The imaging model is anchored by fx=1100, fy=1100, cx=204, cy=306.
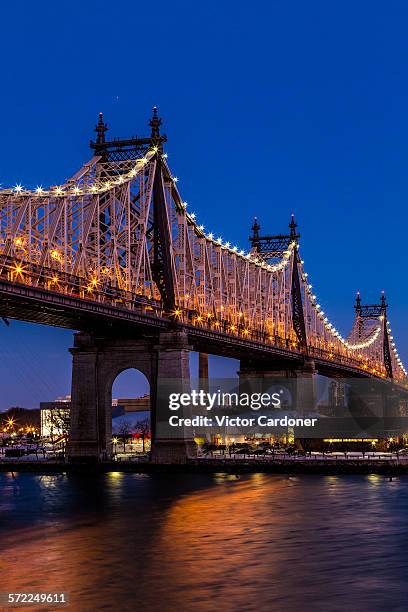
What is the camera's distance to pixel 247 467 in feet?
298

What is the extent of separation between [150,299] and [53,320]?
924 centimetres

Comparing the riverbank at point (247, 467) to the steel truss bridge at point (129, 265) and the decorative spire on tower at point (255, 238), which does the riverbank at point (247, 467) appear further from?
the decorative spire on tower at point (255, 238)

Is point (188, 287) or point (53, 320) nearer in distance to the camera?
point (53, 320)

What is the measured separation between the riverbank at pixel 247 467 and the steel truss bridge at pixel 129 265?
1101cm

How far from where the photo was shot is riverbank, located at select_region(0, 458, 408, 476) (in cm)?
8681

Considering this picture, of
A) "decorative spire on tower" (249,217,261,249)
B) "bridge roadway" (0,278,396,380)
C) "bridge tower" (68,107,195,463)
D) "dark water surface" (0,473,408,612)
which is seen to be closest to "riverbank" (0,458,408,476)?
"bridge tower" (68,107,195,463)

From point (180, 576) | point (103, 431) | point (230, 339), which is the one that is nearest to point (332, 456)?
point (230, 339)

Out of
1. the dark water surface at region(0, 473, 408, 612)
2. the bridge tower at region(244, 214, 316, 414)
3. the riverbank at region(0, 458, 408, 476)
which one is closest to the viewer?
the dark water surface at region(0, 473, 408, 612)

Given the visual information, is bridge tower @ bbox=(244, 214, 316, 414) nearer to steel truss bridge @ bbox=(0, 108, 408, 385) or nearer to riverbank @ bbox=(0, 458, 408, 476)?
steel truss bridge @ bbox=(0, 108, 408, 385)

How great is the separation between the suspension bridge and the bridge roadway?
105 mm

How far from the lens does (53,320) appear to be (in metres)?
80.9

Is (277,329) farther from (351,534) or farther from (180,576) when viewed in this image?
(180,576)

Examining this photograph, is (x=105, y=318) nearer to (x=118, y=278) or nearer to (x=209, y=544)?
(x=118, y=278)

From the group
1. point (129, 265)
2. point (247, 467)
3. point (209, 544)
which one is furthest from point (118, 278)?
point (209, 544)
